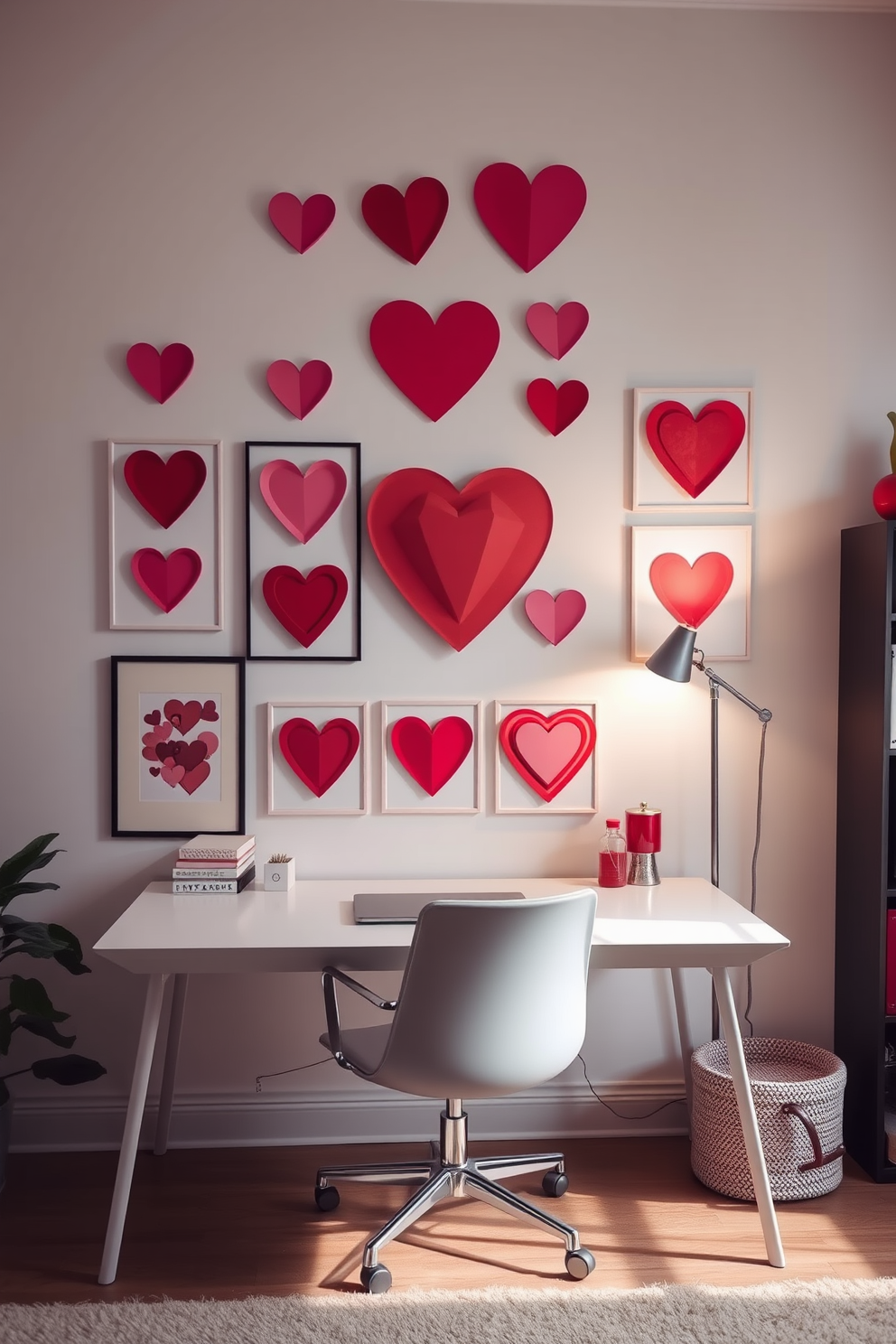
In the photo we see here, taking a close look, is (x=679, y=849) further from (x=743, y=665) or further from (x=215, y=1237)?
(x=215, y=1237)

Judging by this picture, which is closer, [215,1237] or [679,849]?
[215,1237]

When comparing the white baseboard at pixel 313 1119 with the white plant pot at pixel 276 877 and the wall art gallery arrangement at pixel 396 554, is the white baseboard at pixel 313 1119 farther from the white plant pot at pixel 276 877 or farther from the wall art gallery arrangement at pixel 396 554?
the wall art gallery arrangement at pixel 396 554

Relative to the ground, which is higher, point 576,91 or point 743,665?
point 576,91

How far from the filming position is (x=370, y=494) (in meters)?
2.70

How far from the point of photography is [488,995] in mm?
1921

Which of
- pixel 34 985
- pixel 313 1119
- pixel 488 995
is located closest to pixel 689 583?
pixel 488 995

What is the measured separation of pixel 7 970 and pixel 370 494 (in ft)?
5.07

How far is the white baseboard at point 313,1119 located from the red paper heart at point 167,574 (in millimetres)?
1294

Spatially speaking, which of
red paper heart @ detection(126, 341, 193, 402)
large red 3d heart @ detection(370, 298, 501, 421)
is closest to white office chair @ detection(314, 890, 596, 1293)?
large red 3d heart @ detection(370, 298, 501, 421)

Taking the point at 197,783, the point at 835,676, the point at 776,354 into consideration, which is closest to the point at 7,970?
the point at 197,783

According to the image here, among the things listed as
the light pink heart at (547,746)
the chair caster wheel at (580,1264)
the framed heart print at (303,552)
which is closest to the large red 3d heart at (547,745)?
the light pink heart at (547,746)

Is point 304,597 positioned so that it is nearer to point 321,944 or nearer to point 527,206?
point 321,944

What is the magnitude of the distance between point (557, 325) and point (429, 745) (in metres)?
1.14

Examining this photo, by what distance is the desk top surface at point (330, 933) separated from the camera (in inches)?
82.4
